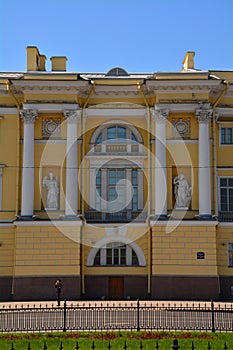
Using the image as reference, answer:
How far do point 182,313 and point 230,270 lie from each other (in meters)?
8.37

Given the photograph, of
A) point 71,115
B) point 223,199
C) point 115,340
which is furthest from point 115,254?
point 115,340

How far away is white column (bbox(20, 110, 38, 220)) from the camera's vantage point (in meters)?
26.3

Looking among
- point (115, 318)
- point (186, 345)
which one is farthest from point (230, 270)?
point (186, 345)

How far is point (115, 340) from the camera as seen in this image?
14.7 meters

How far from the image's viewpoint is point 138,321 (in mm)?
16234

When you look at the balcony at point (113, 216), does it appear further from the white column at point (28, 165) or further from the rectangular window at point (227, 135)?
the rectangular window at point (227, 135)

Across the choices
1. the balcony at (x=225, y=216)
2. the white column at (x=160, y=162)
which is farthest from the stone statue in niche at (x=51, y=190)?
the balcony at (x=225, y=216)

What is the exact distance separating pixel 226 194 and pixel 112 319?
11.8 metres

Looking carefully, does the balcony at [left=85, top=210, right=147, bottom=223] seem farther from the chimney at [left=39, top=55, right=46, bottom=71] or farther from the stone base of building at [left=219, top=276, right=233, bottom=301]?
the chimney at [left=39, top=55, right=46, bottom=71]

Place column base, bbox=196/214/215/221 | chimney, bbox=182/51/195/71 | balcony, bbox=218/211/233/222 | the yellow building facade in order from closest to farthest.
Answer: the yellow building facade, column base, bbox=196/214/215/221, balcony, bbox=218/211/233/222, chimney, bbox=182/51/195/71

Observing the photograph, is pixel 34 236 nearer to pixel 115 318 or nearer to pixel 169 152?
pixel 169 152

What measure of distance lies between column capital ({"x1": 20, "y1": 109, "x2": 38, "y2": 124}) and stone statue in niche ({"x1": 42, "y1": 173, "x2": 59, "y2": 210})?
101 inches

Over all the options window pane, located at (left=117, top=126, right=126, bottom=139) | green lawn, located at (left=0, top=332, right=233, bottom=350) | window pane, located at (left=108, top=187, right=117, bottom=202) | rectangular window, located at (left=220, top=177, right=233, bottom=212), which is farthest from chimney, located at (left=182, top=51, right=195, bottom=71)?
green lawn, located at (left=0, top=332, right=233, bottom=350)

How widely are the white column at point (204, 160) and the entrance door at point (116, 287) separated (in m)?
4.68
